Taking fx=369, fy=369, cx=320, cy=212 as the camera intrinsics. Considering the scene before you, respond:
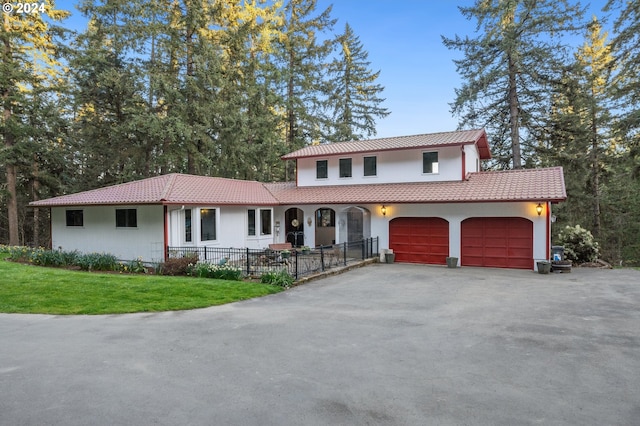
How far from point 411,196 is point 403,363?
40.0 feet

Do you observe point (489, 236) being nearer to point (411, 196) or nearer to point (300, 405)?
point (411, 196)

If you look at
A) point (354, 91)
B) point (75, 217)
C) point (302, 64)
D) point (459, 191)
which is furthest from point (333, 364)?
point (354, 91)

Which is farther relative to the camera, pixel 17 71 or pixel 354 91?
pixel 354 91

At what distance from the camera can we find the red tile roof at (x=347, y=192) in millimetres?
14805

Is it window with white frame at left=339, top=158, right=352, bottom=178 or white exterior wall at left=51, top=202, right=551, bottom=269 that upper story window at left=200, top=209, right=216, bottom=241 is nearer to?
white exterior wall at left=51, top=202, right=551, bottom=269

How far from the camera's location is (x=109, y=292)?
10.1 meters

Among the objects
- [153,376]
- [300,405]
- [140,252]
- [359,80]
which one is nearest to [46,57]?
[140,252]

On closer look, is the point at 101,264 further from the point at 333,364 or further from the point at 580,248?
the point at 580,248

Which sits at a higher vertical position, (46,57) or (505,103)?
(46,57)

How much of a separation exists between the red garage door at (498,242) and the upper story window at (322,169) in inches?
318

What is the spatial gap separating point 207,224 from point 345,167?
8182mm

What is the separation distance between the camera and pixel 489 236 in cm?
1577

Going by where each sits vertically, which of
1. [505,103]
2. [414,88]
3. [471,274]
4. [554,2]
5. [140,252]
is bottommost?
[471,274]

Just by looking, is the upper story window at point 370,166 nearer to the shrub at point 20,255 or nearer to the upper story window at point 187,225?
the upper story window at point 187,225
